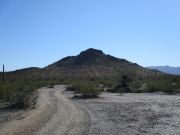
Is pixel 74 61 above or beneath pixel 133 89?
above

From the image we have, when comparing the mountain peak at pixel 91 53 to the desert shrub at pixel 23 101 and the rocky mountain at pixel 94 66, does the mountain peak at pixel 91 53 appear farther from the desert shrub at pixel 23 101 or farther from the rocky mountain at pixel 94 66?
the desert shrub at pixel 23 101

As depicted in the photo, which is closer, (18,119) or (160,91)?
(18,119)

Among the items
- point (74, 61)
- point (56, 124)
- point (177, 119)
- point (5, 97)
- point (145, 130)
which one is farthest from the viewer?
point (74, 61)

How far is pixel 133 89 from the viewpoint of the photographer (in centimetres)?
5650

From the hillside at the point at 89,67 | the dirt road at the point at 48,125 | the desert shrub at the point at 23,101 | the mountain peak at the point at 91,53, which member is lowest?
the dirt road at the point at 48,125

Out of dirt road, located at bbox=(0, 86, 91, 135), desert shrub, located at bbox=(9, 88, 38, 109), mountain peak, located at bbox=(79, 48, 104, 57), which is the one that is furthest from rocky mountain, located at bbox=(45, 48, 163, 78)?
dirt road, located at bbox=(0, 86, 91, 135)

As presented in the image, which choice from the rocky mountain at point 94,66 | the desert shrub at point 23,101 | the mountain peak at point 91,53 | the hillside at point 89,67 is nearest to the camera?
the desert shrub at point 23,101

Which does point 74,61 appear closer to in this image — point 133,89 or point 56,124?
point 133,89

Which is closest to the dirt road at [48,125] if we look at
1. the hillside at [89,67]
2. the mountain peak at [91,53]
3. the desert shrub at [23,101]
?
the desert shrub at [23,101]

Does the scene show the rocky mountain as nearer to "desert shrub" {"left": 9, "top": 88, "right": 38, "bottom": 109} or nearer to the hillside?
the hillside

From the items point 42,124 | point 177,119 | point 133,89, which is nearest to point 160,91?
point 133,89

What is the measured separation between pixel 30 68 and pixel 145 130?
6740 inches

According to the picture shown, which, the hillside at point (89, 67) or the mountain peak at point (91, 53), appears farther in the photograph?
the mountain peak at point (91, 53)

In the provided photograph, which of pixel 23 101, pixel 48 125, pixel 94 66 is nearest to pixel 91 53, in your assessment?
pixel 94 66
